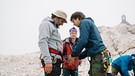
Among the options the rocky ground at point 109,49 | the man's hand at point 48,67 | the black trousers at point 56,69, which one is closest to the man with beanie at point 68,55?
the black trousers at point 56,69

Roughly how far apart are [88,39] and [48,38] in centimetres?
87

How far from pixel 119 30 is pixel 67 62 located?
60.1ft

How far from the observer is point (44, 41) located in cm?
A: 514

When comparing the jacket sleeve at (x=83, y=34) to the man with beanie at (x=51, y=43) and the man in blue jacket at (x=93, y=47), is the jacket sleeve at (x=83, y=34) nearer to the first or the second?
the man in blue jacket at (x=93, y=47)

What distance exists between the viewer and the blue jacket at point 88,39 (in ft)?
16.4

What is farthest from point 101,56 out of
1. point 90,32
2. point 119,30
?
point 119,30

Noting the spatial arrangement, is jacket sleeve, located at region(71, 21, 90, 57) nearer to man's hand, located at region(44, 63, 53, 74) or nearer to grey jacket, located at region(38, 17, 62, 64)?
grey jacket, located at region(38, 17, 62, 64)

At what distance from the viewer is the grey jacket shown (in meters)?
5.05

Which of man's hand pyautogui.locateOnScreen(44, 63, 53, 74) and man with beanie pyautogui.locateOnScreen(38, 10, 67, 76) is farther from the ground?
man with beanie pyautogui.locateOnScreen(38, 10, 67, 76)

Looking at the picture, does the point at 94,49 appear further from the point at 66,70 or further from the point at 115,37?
the point at 115,37

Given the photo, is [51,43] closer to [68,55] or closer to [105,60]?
[105,60]

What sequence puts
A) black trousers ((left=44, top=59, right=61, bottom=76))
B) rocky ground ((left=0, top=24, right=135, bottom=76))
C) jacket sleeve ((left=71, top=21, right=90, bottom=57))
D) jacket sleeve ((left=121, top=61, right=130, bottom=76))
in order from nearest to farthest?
jacket sleeve ((left=71, top=21, right=90, bottom=57))
black trousers ((left=44, top=59, right=61, bottom=76))
jacket sleeve ((left=121, top=61, right=130, bottom=76))
rocky ground ((left=0, top=24, right=135, bottom=76))

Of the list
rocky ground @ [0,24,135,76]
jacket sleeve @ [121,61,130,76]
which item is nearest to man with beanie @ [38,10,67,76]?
jacket sleeve @ [121,61,130,76]

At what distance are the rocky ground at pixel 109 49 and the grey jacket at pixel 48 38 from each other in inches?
312
